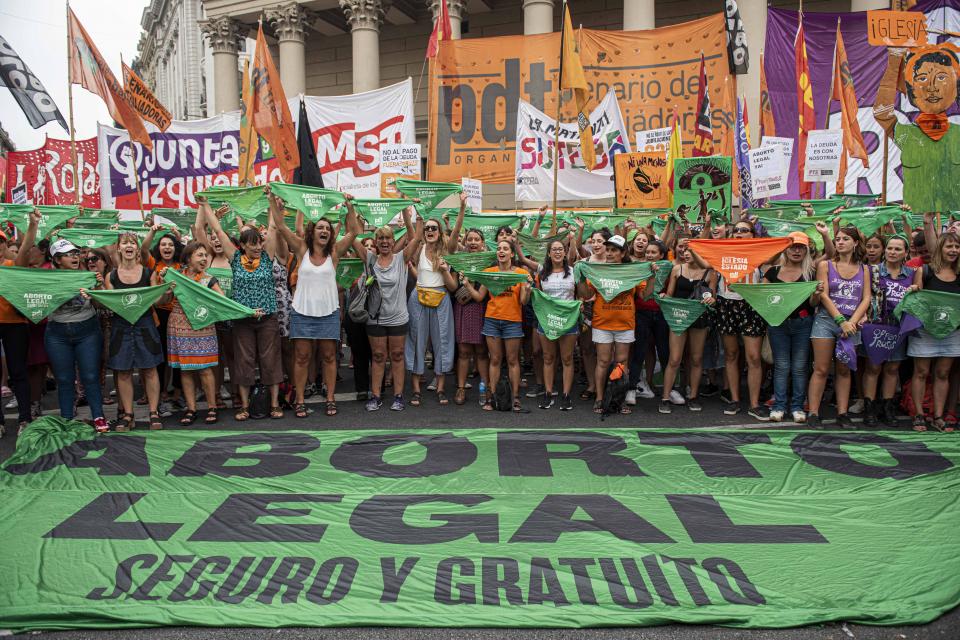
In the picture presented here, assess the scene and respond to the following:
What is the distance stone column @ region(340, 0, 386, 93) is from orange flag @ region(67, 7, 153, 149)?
46.1 ft

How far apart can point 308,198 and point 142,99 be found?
5262 mm

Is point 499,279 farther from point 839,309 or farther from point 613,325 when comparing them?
point 839,309

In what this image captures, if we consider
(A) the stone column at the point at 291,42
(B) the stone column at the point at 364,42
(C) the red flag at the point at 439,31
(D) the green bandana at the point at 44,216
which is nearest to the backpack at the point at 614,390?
(D) the green bandana at the point at 44,216

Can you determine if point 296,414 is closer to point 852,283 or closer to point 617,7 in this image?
point 852,283

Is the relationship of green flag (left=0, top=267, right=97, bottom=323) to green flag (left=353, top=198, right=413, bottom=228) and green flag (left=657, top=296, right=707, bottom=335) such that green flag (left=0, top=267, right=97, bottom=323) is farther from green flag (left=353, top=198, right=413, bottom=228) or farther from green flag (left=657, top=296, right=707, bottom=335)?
green flag (left=657, top=296, right=707, bottom=335)

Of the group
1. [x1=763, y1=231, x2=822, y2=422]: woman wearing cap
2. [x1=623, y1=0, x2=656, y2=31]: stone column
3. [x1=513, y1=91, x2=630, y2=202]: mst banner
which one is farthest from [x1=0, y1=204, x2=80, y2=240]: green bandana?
[x1=623, y1=0, x2=656, y2=31]: stone column

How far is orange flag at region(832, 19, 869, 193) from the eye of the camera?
962 centimetres

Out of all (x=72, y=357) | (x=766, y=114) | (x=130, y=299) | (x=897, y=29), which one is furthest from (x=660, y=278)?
(x=766, y=114)

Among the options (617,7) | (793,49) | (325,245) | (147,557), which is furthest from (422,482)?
(617,7)

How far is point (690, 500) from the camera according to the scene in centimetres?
437

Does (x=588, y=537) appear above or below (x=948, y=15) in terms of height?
below

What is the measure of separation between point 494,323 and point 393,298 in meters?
1.10

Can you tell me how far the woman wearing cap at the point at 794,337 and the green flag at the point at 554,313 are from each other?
1.92m

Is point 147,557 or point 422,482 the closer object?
point 147,557
